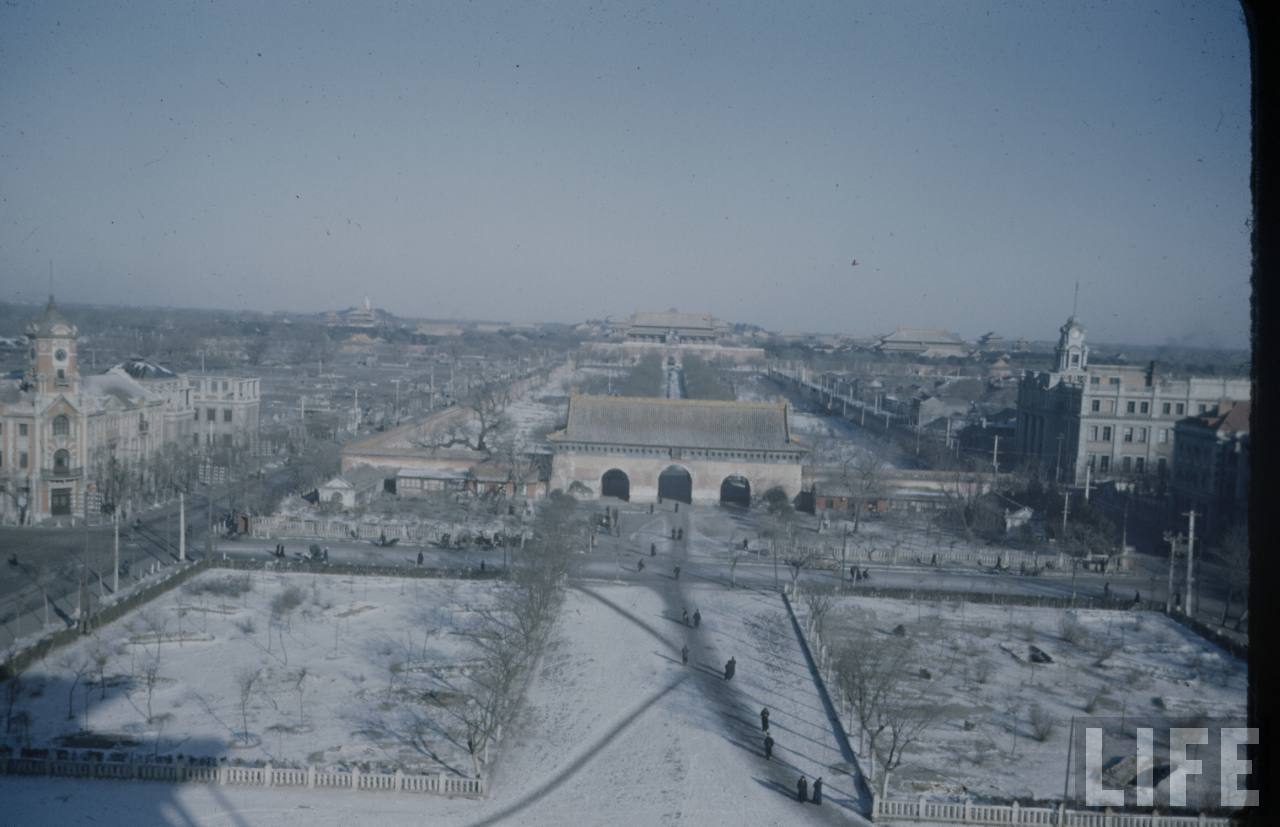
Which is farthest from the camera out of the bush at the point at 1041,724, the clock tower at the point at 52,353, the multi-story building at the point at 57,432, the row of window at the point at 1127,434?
the row of window at the point at 1127,434

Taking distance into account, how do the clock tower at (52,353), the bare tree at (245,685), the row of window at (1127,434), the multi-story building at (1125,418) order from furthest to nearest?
the row of window at (1127,434)
the multi-story building at (1125,418)
the clock tower at (52,353)
the bare tree at (245,685)

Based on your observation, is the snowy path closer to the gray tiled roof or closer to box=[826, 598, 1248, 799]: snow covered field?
box=[826, 598, 1248, 799]: snow covered field

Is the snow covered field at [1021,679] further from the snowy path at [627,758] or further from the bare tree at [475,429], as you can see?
the bare tree at [475,429]

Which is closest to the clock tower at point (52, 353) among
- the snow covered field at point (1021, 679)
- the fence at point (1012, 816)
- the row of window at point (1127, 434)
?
the snow covered field at point (1021, 679)

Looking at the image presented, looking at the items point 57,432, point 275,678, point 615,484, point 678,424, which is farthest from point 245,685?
point 678,424

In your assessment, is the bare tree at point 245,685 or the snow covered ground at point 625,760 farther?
the bare tree at point 245,685

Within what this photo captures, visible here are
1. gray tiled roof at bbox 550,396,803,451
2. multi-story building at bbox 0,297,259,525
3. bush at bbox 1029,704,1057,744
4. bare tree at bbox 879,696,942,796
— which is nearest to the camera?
bare tree at bbox 879,696,942,796

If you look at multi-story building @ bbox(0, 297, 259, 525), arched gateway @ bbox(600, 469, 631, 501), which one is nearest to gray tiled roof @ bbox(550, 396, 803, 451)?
arched gateway @ bbox(600, 469, 631, 501)
